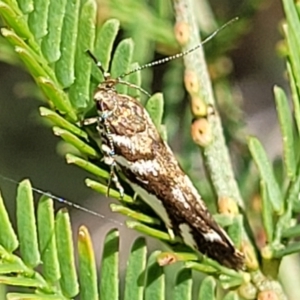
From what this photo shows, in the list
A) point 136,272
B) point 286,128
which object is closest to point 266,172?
point 286,128

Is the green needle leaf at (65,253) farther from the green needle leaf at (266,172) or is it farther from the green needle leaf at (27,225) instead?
the green needle leaf at (266,172)

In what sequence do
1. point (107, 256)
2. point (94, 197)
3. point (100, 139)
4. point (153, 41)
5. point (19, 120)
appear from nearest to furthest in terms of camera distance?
point (107, 256) → point (100, 139) → point (153, 41) → point (19, 120) → point (94, 197)

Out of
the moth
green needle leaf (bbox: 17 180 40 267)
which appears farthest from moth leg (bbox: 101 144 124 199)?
green needle leaf (bbox: 17 180 40 267)

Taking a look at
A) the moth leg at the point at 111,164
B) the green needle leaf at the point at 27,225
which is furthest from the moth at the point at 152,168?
the green needle leaf at the point at 27,225

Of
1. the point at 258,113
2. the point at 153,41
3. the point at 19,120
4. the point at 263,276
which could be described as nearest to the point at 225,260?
the point at 263,276

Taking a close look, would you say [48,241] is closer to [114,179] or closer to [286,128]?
[114,179]

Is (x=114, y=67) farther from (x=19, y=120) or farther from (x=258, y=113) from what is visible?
(x=258, y=113)
